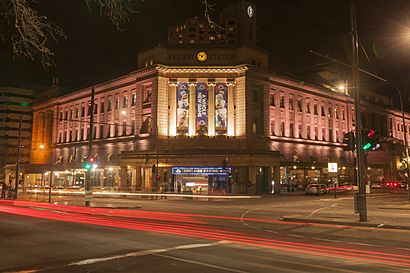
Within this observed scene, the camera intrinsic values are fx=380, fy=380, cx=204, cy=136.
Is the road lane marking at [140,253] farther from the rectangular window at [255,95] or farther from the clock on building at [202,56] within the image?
the rectangular window at [255,95]

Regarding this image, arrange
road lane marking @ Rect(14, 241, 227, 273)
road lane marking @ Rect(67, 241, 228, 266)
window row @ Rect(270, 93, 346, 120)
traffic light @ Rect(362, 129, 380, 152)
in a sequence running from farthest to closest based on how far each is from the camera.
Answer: window row @ Rect(270, 93, 346, 120) < traffic light @ Rect(362, 129, 380, 152) < road lane marking @ Rect(67, 241, 228, 266) < road lane marking @ Rect(14, 241, 227, 273)

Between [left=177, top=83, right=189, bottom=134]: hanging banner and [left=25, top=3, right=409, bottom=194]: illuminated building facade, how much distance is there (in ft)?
0.45

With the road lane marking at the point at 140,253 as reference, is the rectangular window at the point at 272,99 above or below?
above

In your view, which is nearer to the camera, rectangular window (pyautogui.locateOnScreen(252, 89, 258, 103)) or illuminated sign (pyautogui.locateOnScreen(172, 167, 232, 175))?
illuminated sign (pyautogui.locateOnScreen(172, 167, 232, 175))

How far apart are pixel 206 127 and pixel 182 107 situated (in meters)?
4.42

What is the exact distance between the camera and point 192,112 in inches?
2066

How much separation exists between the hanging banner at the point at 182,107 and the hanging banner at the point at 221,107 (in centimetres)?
414

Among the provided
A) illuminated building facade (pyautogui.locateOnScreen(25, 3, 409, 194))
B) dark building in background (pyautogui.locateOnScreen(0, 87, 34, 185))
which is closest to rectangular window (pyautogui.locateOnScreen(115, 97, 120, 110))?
illuminated building facade (pyautogui.locateOnScreen(25, 3, 409, 194))

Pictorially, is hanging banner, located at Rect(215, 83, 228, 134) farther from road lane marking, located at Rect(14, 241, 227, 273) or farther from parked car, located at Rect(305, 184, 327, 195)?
road lane marking, located at Rect(14, 241, 227, 273)

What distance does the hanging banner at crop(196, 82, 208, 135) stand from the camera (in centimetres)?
5200

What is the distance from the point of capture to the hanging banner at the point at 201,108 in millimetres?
52000

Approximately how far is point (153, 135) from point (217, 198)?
51.8 feet

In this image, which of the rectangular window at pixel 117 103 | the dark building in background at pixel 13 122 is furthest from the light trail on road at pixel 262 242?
the dark building in background at pixel 13 122

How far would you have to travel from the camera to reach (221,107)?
52.5 m
